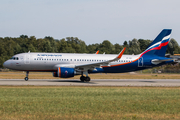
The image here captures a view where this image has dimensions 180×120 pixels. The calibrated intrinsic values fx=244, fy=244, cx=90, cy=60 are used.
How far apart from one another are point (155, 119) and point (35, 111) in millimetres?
6097

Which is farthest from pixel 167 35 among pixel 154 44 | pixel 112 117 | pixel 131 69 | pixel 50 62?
pixel 112 117

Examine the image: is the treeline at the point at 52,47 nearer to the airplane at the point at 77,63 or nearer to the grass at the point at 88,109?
the airplane at the point at 77,63

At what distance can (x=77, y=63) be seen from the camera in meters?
36.9

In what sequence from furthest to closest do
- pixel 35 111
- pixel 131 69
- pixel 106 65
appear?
pixel 131 69
pixel 106 65
pixel 35 111

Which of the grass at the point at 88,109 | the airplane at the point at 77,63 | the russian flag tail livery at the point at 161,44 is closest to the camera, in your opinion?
the grass at the point at 88,109

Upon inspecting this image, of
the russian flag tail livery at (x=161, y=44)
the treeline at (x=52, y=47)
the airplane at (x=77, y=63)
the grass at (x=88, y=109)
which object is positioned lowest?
the grass at (x=88, y=109)

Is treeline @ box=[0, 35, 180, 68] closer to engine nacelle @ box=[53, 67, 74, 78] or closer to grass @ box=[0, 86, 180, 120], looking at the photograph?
engine nacelle @ box=[53, 67, 74, 78]

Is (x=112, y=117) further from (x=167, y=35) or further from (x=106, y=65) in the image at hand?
(x=167, y=35)

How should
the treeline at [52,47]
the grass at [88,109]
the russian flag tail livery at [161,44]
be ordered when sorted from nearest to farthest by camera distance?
the grass at [88,109] → the russian flag tail livery at [161,44] → the treeline at [52,47]

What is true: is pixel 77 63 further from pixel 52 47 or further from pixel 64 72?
pixel 52 47

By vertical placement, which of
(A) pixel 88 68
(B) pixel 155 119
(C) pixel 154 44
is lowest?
(B) pixel 155 119

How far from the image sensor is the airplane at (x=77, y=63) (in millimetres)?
34969

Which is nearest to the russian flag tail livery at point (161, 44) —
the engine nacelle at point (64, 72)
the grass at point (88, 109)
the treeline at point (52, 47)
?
the engine nacelle at point (64, 72)

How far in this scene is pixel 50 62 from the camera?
35781 mm
